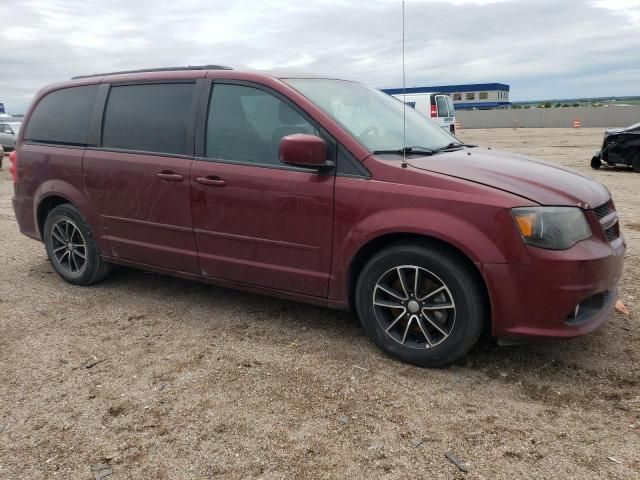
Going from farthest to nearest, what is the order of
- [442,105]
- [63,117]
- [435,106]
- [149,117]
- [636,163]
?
[442,105] → [435,106] → [636,163] → [63,117] → [149,117]

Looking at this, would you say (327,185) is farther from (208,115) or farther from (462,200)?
(208,115)

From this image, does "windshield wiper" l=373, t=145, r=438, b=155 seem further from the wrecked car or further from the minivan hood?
the wrecked car

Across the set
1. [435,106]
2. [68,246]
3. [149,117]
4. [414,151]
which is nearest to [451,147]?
[414,151]

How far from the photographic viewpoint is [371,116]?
392cm

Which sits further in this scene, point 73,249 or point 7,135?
point 7,135

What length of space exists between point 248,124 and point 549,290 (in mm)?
2208

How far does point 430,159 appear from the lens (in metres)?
3.48

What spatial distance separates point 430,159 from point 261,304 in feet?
5.99

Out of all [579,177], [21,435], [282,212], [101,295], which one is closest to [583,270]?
[579,177]

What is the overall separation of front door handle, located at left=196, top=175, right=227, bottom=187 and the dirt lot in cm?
104

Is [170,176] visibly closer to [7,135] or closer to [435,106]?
[435,106]

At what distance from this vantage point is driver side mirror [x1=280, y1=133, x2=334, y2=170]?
10.8 feet

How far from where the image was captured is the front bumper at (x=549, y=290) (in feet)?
9.57

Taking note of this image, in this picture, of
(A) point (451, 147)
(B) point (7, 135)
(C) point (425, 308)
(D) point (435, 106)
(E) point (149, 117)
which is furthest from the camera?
(B) point (7, 135)
